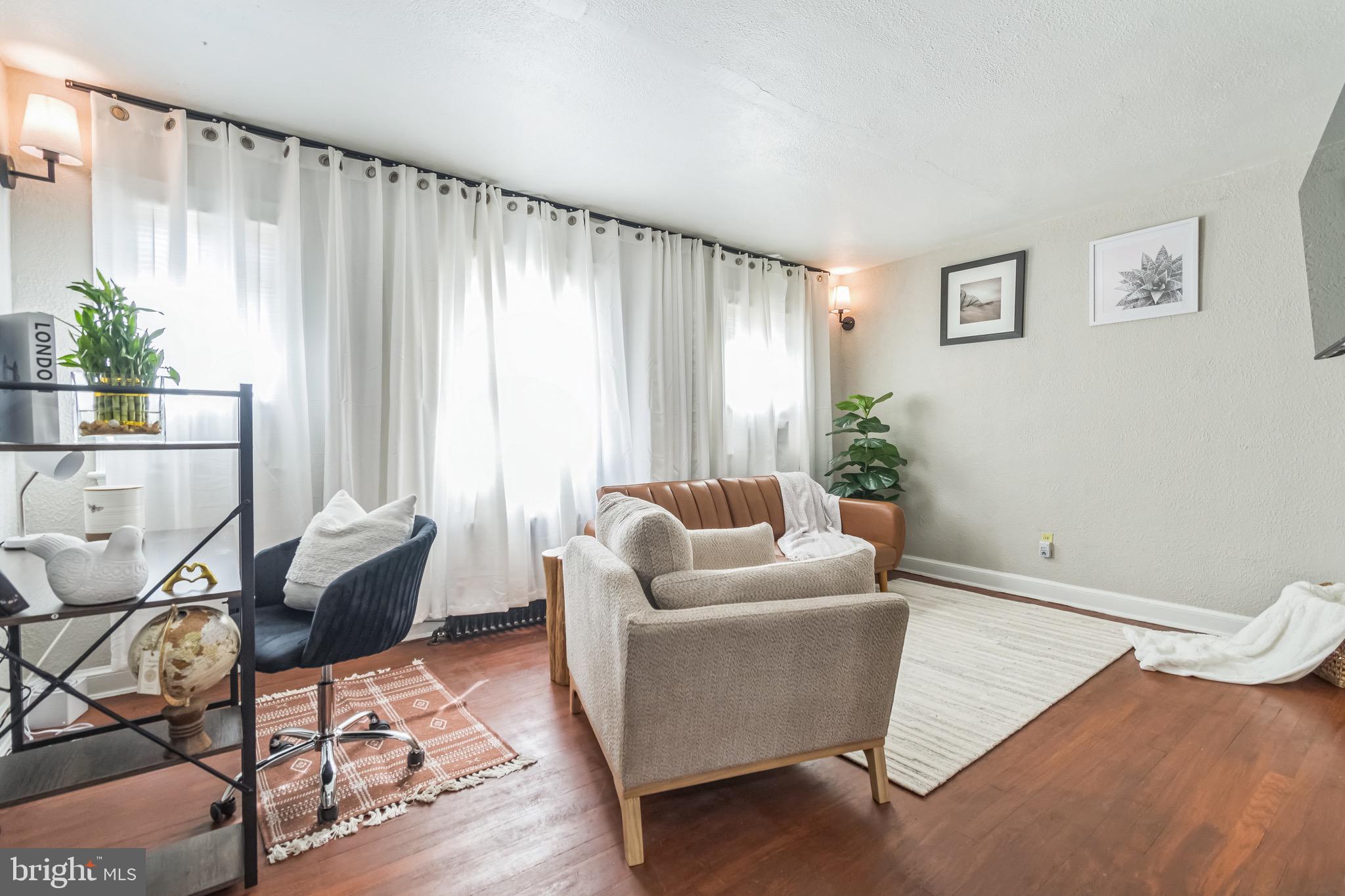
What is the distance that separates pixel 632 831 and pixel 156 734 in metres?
1.27

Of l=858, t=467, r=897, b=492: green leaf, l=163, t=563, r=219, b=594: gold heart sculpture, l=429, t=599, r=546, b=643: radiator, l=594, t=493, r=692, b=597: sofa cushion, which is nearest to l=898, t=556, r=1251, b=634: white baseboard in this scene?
l=858, t=467, r=897, b=492: green leaf

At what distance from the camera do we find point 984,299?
13.9ft

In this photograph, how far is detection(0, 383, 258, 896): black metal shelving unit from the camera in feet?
4.17

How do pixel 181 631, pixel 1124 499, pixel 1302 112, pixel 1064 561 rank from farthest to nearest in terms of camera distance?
pixel 1064 561 → pixel 1124 499 → pixel 1302 112 → pixel 181 631

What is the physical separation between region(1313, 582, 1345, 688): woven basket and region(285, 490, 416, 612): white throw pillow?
3873 mm

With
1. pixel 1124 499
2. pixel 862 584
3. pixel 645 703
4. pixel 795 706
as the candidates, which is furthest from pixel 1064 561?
pixel 645 703

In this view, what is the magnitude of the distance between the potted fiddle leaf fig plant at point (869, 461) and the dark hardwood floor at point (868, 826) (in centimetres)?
232

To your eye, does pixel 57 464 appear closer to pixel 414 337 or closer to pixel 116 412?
pixel 116 412

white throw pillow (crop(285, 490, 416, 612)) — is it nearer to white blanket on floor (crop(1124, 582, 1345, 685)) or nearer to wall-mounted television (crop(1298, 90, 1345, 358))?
wall-mounted television (crop(1298, 90, 1345, 358))

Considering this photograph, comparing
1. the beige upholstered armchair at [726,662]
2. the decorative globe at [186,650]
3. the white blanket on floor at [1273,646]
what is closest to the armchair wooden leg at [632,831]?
the beige upholstered armchair at [726,662]

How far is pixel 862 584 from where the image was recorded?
1.79 m

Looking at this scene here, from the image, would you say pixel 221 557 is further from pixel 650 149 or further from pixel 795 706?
pixel 650 149

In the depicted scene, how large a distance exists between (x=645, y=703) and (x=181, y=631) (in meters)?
1.11

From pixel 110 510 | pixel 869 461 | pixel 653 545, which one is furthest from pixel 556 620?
pixel 869 461
